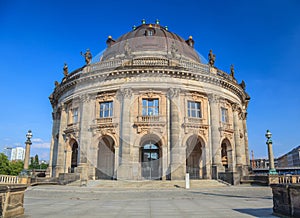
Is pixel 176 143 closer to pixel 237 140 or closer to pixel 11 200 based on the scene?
pixel 237 140

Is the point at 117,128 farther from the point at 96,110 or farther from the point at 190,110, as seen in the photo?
the point at 190,110

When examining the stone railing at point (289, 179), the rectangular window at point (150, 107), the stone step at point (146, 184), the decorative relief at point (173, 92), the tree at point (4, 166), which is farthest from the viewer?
the tree at point (4, 166)

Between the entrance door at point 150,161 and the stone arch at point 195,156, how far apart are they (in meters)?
3.75

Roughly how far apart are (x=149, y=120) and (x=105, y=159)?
759 cm

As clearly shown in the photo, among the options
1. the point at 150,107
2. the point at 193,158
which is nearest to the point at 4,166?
the point at 150,107

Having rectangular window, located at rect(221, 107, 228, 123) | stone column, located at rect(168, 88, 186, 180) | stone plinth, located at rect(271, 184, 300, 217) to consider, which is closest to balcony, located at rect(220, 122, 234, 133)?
rectangular window, located at rect(221, 107, 228, 123)

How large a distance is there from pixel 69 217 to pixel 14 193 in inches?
60.6

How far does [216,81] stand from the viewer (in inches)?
1118

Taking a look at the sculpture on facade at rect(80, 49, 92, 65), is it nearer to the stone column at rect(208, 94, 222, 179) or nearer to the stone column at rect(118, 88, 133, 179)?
the stone column at rect(118, 88, 133, 179)

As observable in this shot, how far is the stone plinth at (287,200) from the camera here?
6.11m

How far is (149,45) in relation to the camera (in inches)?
1287

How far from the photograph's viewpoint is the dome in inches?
1216

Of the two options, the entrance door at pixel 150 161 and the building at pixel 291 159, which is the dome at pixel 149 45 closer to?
the entrance door at pixel 150 161

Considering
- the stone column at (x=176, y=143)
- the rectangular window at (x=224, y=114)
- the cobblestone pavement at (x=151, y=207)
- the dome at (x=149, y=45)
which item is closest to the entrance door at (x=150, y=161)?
the stone column at (x=176, y=143)
